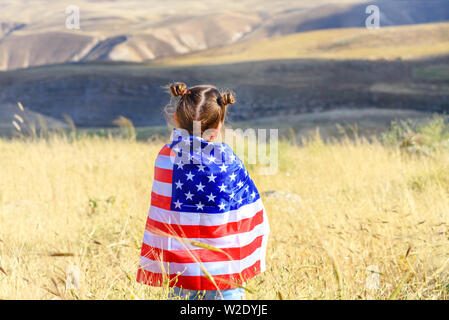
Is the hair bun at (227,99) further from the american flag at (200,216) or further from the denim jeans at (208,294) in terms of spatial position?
the denim jeans at (208,294)

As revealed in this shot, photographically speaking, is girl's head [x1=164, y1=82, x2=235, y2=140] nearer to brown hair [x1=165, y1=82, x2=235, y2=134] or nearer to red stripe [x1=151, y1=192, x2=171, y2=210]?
brown hair [x1=165, y1=82, x2=235, y2=134]

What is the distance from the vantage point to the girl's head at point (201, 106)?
232 centimetres

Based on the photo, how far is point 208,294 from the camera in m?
2.24

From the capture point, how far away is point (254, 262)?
2.34 m

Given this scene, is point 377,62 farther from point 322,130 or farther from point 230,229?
point 230,229

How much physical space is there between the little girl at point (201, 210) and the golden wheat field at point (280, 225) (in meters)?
0.13

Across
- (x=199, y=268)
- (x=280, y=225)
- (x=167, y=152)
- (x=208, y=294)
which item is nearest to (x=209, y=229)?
(x=199, y=268)

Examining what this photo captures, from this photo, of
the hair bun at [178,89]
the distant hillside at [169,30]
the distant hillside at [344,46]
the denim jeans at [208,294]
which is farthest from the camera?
the distant hillside at [169,30]

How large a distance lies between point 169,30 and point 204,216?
11765 centimetres

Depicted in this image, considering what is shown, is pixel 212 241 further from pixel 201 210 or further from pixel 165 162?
pixel 165 162

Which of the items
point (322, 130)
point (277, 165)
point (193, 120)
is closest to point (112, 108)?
point (322, 130)

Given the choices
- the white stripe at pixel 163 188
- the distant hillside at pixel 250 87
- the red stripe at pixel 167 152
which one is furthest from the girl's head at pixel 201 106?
the distant hillside at pixel 250 87
